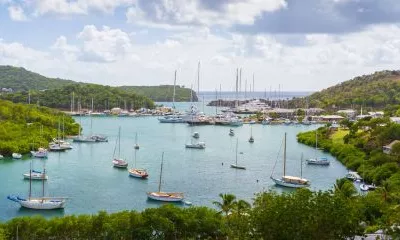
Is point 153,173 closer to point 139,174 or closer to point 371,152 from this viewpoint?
point 139,174

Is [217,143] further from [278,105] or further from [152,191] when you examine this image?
[278,105]

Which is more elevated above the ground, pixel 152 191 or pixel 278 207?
pixel 278 207

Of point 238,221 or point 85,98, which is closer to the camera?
point 238,221

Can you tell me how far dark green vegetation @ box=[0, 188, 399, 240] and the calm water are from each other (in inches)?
414

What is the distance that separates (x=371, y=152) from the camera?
54781 millimetres

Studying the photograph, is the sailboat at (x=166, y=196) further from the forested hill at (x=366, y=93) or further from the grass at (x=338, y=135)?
the forested hill at (x=366, y=93)

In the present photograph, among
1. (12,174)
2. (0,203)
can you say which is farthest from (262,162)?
(0,203)

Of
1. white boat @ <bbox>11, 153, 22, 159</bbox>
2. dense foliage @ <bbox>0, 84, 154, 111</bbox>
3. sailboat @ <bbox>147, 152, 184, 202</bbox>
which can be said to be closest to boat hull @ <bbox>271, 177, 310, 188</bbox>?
sailboat @ <bbox>147, 152, 184, 202</bbox>

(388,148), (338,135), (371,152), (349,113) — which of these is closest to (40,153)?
(371,152)

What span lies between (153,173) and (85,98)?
104m

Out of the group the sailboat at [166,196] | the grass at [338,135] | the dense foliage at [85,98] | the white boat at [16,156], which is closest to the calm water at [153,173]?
the sailboat at [166,196]

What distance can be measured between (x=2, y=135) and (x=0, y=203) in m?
28.3

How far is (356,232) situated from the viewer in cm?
2294

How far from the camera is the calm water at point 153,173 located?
136 feet
